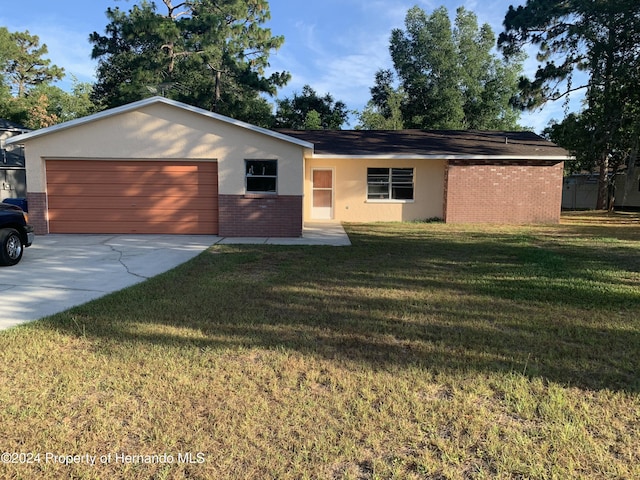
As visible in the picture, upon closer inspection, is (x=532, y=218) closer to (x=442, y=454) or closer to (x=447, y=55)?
(x=442, y=454)

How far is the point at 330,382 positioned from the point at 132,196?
35.1 feet

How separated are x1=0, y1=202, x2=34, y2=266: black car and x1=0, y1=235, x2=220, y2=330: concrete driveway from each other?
20 cm

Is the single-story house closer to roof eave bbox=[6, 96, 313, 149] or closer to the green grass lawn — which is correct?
roof eave bbox=[6, 96, 313, 149]

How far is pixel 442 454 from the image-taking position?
2566 mm

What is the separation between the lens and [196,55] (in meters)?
23.1

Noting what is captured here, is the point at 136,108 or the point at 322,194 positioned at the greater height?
the point at 136,108

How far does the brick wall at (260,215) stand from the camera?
12227 millimetres

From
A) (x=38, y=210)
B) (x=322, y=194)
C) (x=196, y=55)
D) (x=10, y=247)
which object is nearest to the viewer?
(x=10, y=247)

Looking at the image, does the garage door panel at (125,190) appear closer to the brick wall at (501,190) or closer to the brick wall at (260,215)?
the brick wall at (260,215)

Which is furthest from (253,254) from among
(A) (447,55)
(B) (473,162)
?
(A) (447,55)

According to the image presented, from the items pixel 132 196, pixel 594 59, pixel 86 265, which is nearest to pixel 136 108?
pixel 132 196

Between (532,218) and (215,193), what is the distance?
460 inches

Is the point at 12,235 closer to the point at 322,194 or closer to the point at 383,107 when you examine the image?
the point at 322,194

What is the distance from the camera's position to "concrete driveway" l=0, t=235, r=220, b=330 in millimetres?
5555
